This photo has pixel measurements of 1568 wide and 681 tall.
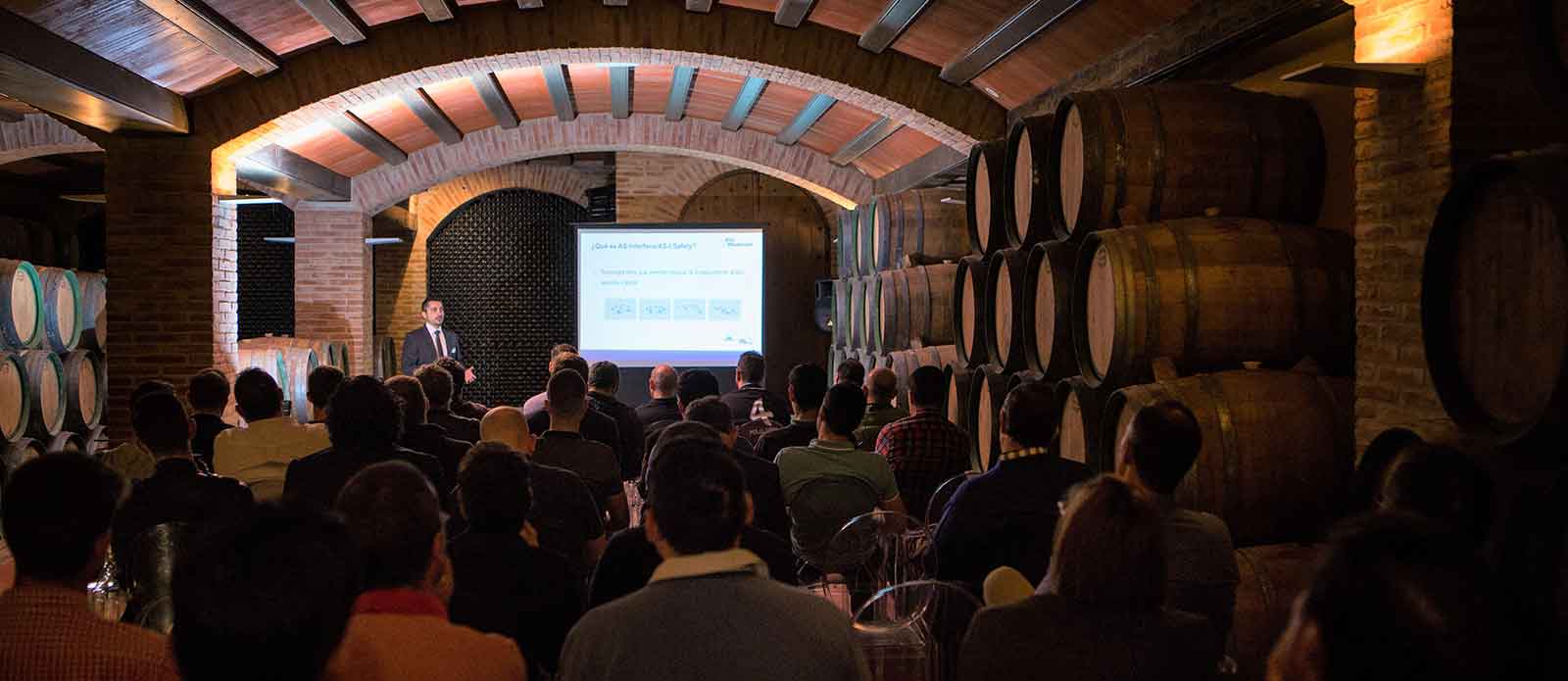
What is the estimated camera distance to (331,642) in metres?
1.26

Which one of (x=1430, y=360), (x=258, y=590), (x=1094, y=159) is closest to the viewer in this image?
(x=258, y=590)

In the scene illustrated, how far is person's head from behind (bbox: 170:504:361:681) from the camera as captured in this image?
3.99 ft

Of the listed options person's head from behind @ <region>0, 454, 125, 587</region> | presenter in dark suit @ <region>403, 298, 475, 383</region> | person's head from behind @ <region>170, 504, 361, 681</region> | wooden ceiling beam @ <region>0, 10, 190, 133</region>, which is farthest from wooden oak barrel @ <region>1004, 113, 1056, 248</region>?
presenter in dark suit @ <region>403, 298, 475, 383</region>

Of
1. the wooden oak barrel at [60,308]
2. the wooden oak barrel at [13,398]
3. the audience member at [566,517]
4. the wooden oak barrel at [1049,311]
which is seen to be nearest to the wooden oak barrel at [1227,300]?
the wooden oak barrel at [1049,311]

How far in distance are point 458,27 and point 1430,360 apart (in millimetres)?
5959

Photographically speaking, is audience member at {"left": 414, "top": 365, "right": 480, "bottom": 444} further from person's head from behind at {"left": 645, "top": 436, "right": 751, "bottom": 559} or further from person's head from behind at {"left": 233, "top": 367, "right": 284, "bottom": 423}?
person's head from behind at {"left": 645, "top": 436, "right": 751, "bottom": 559}

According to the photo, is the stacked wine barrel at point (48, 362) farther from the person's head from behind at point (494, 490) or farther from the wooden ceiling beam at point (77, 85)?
the person's head from behind at point (494, 490)

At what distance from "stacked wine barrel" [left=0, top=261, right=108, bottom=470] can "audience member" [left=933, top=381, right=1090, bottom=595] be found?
5.03m

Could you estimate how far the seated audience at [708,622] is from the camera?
5.57 feet

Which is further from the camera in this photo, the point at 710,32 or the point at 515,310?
the point at 515,310

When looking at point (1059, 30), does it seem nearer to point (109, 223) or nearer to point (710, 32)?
point (710, 32)

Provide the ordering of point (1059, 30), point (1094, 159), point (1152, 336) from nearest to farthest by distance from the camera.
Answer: point (1152, 336), point (1094, 159), point (1059, 30)

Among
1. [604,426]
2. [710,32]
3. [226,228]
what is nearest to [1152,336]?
[604,426]

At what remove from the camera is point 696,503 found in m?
1.82
